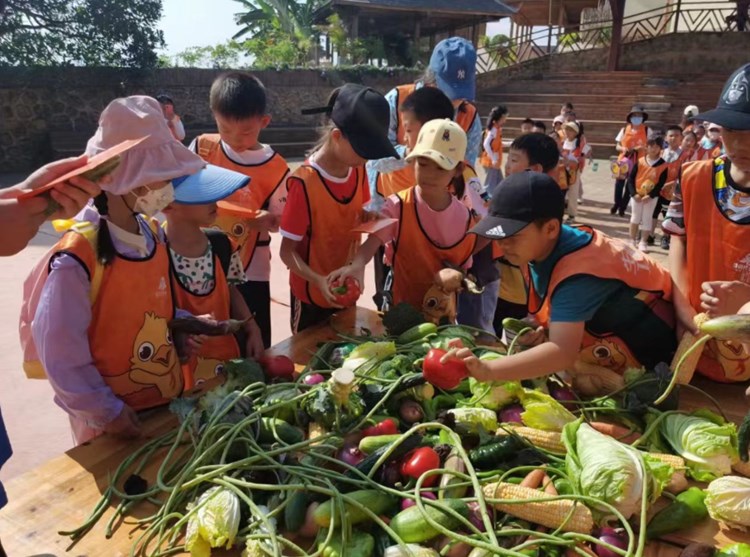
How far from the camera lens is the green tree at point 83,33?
13680mm

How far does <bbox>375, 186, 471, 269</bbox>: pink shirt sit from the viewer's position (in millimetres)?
2725

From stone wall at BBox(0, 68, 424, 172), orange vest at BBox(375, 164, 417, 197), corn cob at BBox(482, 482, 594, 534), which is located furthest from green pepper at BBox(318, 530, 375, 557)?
stone wall at BBox(0, 68, 424, 172)

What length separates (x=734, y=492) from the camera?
1.42 meters

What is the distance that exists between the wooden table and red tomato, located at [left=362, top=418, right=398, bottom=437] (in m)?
0.49

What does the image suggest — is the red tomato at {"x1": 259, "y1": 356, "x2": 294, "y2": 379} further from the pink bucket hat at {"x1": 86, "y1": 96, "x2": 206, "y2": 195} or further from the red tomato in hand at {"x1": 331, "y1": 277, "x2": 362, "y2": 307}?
the pink bucket hat at {"x1": 86, "y1": 96, "x2": 206, "y2": 195}

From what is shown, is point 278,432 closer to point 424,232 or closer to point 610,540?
point 610,540

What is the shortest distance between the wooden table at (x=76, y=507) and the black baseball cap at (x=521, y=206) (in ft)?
2.87

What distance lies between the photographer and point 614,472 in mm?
1403

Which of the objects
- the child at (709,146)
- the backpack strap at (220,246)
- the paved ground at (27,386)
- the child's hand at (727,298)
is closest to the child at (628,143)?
the child at (709,146)

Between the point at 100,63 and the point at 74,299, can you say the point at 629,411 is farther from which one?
the point at 100,63

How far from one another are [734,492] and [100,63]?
16892 mm

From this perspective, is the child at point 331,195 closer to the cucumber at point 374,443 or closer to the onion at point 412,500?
the cucumber at point 374,443

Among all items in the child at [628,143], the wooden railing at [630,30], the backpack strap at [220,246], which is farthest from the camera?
the wooden railing at [630,30]

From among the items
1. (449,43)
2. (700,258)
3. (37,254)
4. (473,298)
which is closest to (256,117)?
(473,298)
